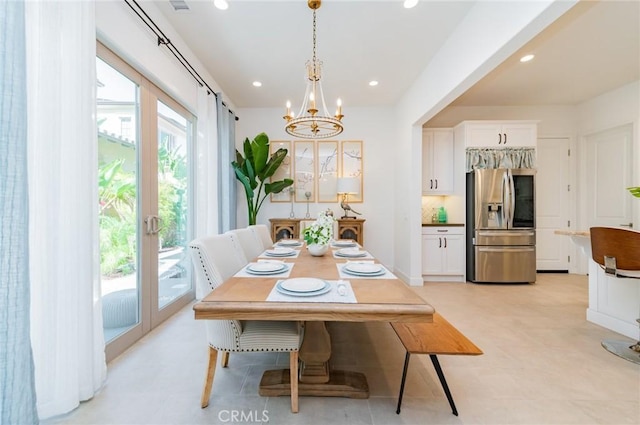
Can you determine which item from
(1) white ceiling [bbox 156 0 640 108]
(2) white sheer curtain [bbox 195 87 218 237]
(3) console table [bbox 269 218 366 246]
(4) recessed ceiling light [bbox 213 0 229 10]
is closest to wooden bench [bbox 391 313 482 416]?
(1) white ceiling [bbox 156 0 640 108]

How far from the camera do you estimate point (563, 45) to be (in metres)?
2.93

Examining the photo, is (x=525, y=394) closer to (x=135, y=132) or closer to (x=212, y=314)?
(x=212, y=314)

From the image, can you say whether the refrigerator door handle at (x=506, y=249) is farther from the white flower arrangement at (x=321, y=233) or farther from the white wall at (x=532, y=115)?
the white flower arrangement at (x=321, y=233)

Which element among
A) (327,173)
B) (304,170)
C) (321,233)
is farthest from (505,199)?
(321,233)

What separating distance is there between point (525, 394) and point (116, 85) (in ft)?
11.9

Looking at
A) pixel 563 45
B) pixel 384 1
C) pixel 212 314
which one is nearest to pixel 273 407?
pixel 212 314

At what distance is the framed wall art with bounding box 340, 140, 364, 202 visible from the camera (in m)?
4.82

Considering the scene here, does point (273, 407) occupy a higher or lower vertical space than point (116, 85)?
lower

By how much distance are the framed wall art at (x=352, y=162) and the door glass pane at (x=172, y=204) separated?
2.57 m

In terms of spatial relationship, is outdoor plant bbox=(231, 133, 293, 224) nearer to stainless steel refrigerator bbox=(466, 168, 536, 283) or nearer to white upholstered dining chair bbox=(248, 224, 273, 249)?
white upholstered dining chair bbox=(248, 224, 273, 249)

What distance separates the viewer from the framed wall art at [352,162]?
15.8 feet

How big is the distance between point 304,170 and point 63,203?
3.64 meters

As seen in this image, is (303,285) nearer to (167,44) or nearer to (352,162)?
(167,44)

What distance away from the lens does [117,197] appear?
2119 millimetres
